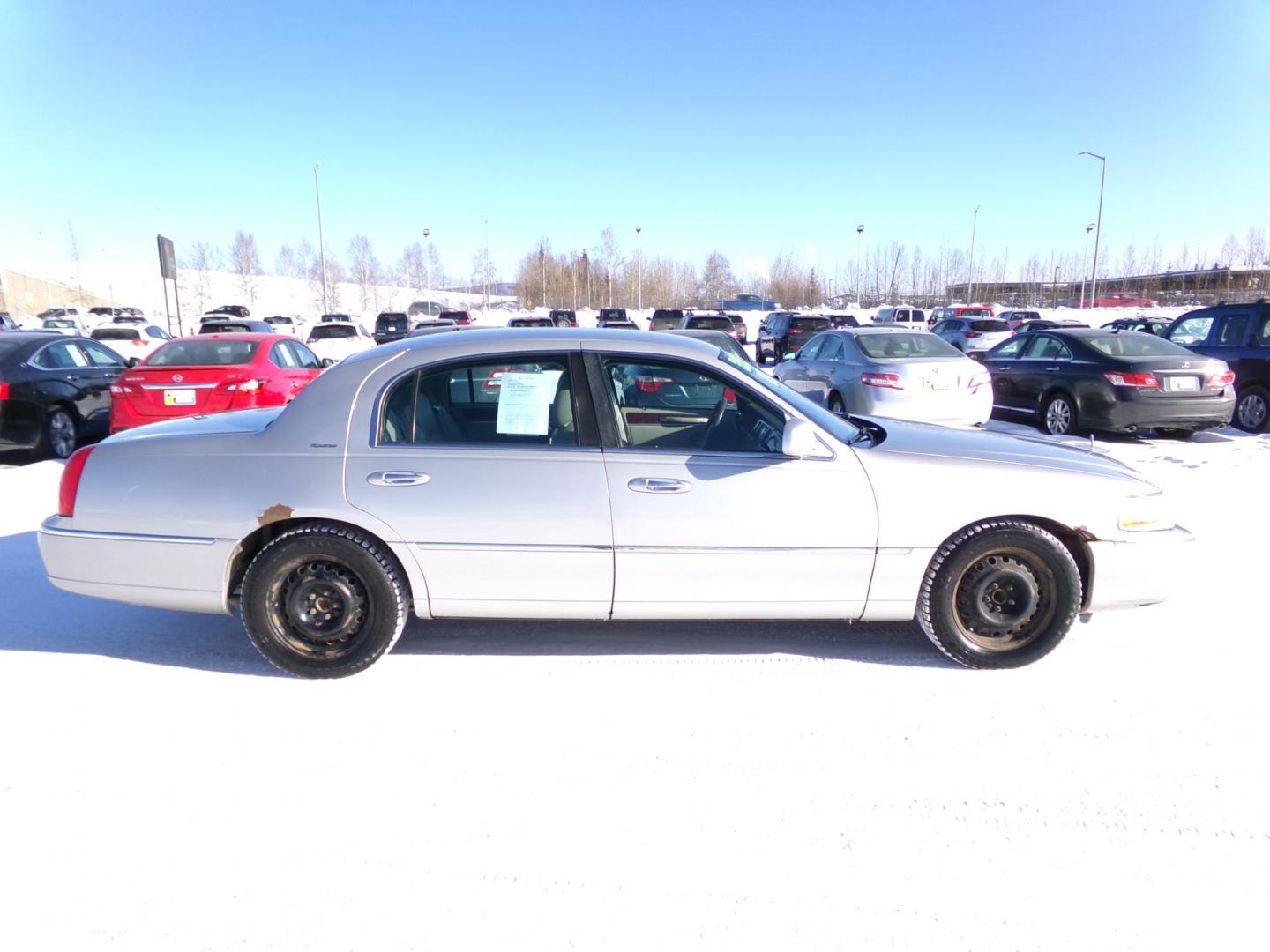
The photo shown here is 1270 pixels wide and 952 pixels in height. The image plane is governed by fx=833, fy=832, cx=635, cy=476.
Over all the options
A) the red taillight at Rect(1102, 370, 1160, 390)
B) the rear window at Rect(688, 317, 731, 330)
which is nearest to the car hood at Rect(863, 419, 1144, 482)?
the red taillight at Rect(1102, 370, 1160, 390)

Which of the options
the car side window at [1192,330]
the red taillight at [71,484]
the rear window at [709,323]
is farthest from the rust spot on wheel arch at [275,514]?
the rear window at [709,323]

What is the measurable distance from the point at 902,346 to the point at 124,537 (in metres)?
9.06

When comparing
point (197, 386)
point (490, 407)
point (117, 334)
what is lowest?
point (117, 334)

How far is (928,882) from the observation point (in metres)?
2.51

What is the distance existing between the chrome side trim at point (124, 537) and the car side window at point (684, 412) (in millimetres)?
1967

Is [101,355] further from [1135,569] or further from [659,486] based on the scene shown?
[1135,569]

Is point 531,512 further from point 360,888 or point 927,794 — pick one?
point 927,794

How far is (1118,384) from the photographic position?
9828 millimetres

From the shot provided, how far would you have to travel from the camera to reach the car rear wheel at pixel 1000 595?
378cm

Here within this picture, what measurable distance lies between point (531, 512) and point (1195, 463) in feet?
27.2

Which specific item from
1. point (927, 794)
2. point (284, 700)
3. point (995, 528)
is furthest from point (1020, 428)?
point (284, 700)

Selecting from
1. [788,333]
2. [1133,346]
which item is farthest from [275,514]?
[788,333]

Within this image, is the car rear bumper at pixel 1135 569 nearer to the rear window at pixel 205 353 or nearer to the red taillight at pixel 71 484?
the red taillight at pixel 71 484

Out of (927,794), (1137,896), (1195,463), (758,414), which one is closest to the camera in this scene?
(1137,896)
